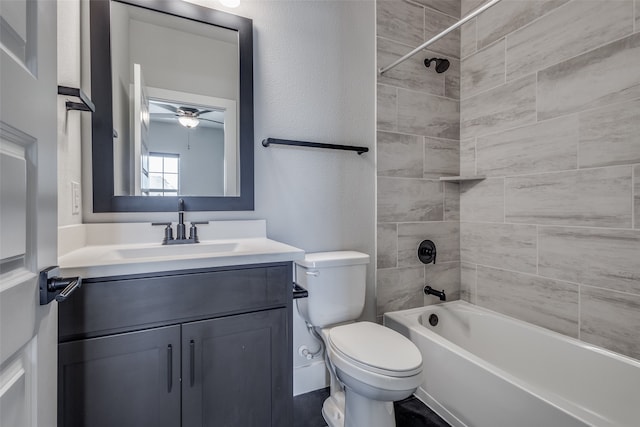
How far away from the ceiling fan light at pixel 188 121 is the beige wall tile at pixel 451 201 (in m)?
1.72

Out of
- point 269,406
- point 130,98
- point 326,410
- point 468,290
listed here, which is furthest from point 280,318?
point 468,290

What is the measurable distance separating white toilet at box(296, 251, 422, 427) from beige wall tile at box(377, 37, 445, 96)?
3.98 ft

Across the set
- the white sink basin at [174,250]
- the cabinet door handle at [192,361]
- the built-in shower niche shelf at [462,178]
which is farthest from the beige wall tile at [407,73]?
the cabinet door handle at [192,361]

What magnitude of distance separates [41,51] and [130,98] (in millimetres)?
924

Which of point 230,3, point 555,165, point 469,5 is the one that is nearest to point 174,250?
point 230,3

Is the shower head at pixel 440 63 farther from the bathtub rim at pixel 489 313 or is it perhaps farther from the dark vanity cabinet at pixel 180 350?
the dark vanity cabinet at pixel 180 350

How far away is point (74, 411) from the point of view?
889mm

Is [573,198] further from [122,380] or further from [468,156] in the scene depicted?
[122,380]

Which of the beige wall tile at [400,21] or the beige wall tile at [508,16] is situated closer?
the beige wall tile at [508,16]

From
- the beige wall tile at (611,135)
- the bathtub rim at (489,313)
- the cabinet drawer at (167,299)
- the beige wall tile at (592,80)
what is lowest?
the bathtub rim at (489,313)

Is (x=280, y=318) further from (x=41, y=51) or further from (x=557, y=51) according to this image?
(x=557, y=51)

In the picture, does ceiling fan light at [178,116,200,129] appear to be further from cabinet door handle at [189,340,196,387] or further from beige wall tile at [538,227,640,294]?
beige wall tile at [538,227,640,294]

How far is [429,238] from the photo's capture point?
2127 mm

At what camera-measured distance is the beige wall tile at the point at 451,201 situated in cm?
220
